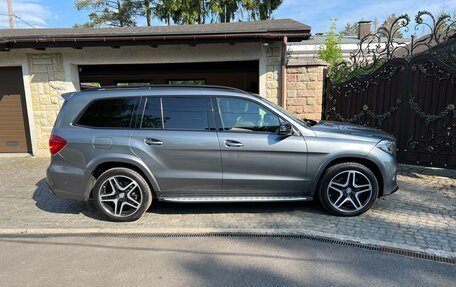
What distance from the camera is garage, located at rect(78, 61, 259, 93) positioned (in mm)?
11383

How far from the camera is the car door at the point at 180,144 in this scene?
415cm

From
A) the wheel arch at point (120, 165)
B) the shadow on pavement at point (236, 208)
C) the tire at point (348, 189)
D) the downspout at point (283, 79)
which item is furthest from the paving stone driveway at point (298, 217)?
the downspout at point (283, 79)

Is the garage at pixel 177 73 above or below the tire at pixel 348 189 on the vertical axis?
above

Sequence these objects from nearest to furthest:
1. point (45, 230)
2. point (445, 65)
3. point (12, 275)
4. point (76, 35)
→ point (12, 275) < point (45, 230) < point (445, 65) < point (76, 35)

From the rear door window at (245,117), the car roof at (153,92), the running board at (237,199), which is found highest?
the car roof at (153,92)

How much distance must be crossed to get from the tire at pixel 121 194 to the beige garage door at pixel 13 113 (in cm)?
A: 604

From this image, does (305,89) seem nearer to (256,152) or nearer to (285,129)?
(285,129)

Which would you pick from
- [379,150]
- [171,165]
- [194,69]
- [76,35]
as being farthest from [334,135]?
[194,69]

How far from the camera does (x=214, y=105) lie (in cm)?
429

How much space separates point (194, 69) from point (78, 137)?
829cm

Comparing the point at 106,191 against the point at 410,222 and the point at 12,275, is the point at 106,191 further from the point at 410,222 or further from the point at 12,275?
the point at 410,222

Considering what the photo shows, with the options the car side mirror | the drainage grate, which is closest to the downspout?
the car side mirror

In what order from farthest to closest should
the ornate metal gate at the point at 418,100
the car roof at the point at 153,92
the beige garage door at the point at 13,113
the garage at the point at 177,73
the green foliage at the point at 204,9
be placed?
the green foliage at the point at 204,9 < the garage at the point at 177,73 < the beige garage door at the point at 13,113 < the ornate metal gate at the point at 418,100 < the car roof at the point at 153,92

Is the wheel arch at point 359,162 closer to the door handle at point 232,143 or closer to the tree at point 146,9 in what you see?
the door handle at point 232,143
